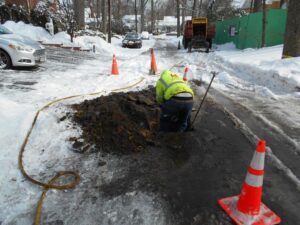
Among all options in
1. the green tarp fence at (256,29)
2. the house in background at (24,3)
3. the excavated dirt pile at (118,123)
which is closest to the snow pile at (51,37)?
the house in background at (24,3)

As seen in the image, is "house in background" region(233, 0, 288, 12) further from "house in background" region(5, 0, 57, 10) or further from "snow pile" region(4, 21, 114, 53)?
"house in background" region(5, 0, 57, 10)

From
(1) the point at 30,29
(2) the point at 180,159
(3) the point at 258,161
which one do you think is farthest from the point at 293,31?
(1) the point at 30,29

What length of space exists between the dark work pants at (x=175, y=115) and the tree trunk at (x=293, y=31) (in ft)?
26.2

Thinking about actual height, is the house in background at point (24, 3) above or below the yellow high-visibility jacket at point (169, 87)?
above

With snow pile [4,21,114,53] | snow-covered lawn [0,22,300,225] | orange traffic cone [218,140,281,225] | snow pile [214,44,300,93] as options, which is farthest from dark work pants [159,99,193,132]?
snow pile [4,21,114,53]

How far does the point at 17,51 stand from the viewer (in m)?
10.0

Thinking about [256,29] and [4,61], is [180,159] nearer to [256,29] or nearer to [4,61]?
[4,61]

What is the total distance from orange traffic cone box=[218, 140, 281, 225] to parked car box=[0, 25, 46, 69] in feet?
30.2

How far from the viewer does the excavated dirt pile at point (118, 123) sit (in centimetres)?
486

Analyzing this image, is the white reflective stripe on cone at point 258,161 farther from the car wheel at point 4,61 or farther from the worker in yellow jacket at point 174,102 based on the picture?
the car wheel at point 4,61

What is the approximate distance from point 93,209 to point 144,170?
3.63 ft

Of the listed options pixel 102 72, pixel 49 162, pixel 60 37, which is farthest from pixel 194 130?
pixel 60 37

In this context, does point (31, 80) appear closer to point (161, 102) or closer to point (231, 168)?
point (161, 102)

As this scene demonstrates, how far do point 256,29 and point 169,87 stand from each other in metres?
16.3
